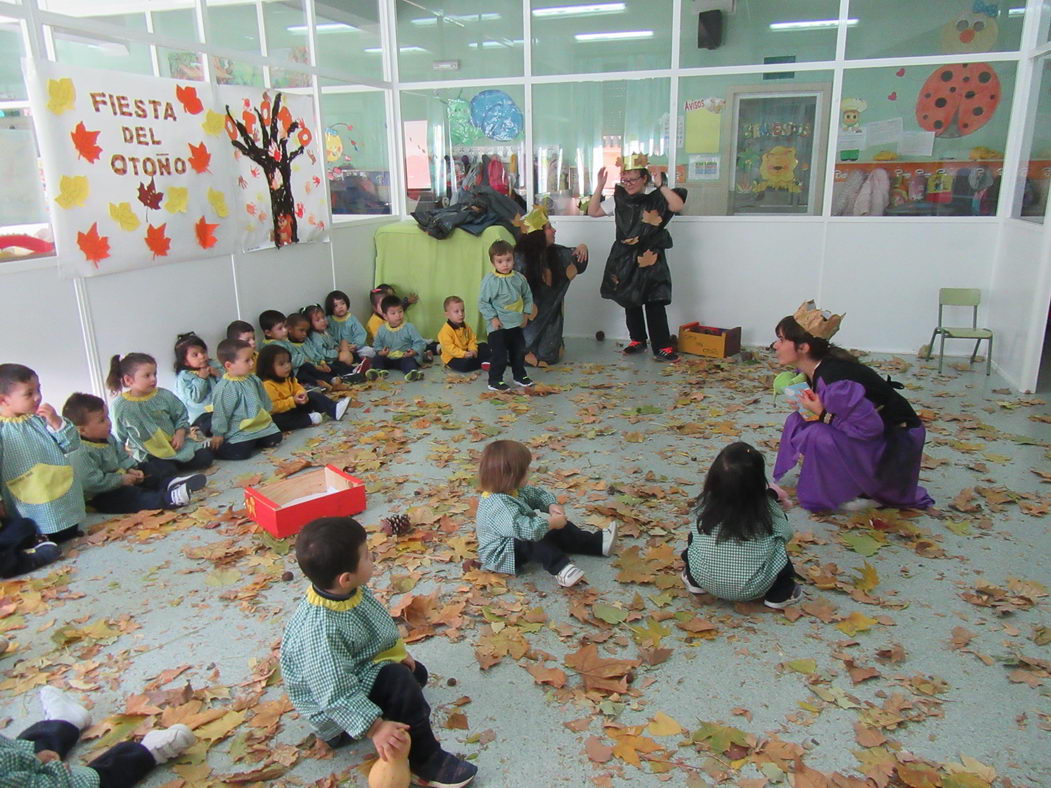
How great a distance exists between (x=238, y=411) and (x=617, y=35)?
241 inches

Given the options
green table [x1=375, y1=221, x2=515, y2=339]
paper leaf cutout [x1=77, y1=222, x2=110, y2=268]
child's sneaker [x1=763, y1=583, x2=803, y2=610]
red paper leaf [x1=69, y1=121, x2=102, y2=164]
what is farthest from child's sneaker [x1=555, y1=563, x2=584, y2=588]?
green table [x1=375, y1=221, x2=515, y2=339]

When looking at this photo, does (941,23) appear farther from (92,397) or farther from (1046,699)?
(92,397)

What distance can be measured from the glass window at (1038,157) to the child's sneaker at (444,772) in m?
6.83

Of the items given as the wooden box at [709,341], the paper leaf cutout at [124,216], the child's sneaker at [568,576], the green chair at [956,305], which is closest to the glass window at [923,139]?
the green chair at [956,305]

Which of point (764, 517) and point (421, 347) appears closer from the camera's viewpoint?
point (764, 517)

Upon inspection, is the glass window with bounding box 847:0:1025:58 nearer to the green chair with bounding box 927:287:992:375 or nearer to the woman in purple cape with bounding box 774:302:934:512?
the green chair with bounding box 927:287:992:375

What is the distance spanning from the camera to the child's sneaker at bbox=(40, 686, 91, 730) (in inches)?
110

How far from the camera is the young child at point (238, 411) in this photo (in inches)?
219

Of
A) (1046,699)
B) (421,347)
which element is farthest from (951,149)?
(1046,699)

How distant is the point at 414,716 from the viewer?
2537 mm

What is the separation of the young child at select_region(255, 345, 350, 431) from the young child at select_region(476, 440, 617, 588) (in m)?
2.81

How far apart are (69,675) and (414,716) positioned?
1.63m

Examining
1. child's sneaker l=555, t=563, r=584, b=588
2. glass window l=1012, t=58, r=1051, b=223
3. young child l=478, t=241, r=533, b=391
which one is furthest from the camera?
young child l=478, t=241, r=533, b=391

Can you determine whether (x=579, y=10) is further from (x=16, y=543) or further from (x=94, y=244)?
(x=16, y=543)
